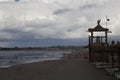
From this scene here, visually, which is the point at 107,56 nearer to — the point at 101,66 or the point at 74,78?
the point at 101,66

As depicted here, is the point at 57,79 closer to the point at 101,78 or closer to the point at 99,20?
the point at 101,78

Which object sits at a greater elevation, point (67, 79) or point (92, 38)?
point (92, 38)

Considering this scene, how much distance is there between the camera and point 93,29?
33.0 meters

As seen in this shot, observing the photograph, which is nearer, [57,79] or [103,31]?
[57,79]

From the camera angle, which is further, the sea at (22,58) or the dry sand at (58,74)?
the sea at (22,58)

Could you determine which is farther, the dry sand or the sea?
the sea

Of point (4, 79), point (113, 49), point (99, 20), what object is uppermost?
point (99, 20)

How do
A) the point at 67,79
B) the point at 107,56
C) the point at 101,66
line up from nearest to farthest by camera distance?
the point at 67,79 → the point at 101,66 → the point at 107,56

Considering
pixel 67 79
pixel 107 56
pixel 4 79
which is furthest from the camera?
pixel 107 56

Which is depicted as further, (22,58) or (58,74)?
(22,58)

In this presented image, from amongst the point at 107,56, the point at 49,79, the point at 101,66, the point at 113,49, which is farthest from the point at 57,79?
the point at 107,56

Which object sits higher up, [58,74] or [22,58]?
[22,58]

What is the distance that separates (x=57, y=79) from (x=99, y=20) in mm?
13978

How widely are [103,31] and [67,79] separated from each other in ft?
46.9
